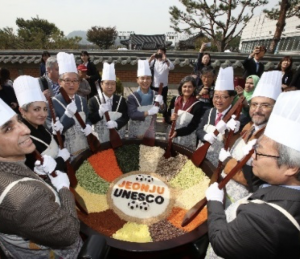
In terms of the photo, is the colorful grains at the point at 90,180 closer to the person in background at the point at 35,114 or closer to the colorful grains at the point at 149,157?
the person in background at the point at 35,114

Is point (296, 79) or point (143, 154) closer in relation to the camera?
point (143, 154)

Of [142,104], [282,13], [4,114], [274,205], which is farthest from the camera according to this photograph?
[282,13]

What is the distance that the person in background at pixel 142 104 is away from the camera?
11.1ft

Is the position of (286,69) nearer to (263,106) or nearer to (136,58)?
(263,106)

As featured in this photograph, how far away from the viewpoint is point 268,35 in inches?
1086

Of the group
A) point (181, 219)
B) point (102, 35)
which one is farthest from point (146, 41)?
point (181, 219)

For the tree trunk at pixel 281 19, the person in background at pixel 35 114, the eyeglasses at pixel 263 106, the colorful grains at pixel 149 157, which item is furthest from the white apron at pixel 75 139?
the tree trunk at pixel 281 19

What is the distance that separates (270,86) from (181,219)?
1545mm

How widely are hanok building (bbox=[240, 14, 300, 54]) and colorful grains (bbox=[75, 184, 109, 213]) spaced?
20.3 metres

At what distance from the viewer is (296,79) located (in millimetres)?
4797

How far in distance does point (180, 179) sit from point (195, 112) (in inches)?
39.8

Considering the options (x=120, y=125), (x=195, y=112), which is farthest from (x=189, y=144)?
(x=120, y=125)

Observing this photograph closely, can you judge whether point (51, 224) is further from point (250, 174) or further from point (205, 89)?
point (205, 89)

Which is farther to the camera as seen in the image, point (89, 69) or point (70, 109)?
point (89, 69)
